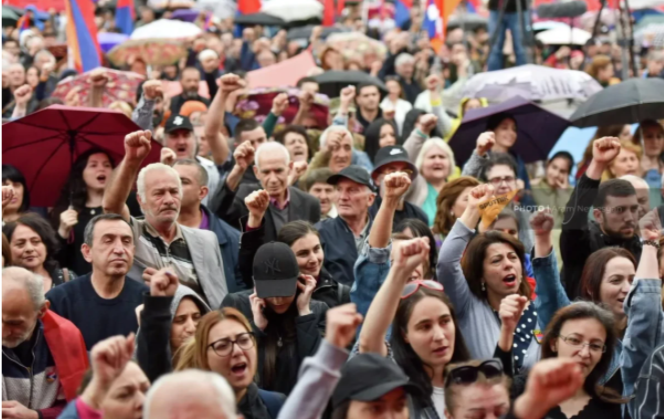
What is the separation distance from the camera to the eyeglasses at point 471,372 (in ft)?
16.2

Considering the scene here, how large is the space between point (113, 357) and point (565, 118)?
6.77 meters

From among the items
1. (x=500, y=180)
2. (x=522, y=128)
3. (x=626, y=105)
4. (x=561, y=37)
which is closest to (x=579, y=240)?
Result: (x=500, y=180)

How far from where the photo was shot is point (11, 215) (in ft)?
26.1

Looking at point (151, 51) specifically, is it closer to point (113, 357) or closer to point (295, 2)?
point (295, 2)

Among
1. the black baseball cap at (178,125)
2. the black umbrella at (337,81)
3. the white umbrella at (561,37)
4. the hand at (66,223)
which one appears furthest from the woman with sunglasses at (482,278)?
the white umbrella at (561,37)

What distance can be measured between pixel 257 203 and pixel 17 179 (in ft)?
6.62

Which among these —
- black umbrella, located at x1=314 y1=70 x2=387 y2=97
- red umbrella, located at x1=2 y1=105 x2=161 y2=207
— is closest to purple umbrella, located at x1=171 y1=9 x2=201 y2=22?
black umbrella, located at x1=314 y1=70 x2=387 y2=97

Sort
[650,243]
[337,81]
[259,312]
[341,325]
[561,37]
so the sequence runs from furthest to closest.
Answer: [561,37] < [337,81] < [259,312] < [650,243] < [341,325]

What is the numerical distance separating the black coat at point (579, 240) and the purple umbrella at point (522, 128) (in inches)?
104

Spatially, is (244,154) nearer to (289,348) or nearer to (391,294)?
(289,348)

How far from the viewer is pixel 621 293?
657cm

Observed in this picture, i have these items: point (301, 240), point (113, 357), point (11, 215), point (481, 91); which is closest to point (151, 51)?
point (481, 91)

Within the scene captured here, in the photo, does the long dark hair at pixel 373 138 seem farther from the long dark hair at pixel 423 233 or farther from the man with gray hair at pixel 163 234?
the man with gray hair at pixel 163 234

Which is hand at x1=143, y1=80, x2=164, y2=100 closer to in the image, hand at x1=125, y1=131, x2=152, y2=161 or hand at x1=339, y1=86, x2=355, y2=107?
hand at x1=125, y1=131, x2=152, y2=161
